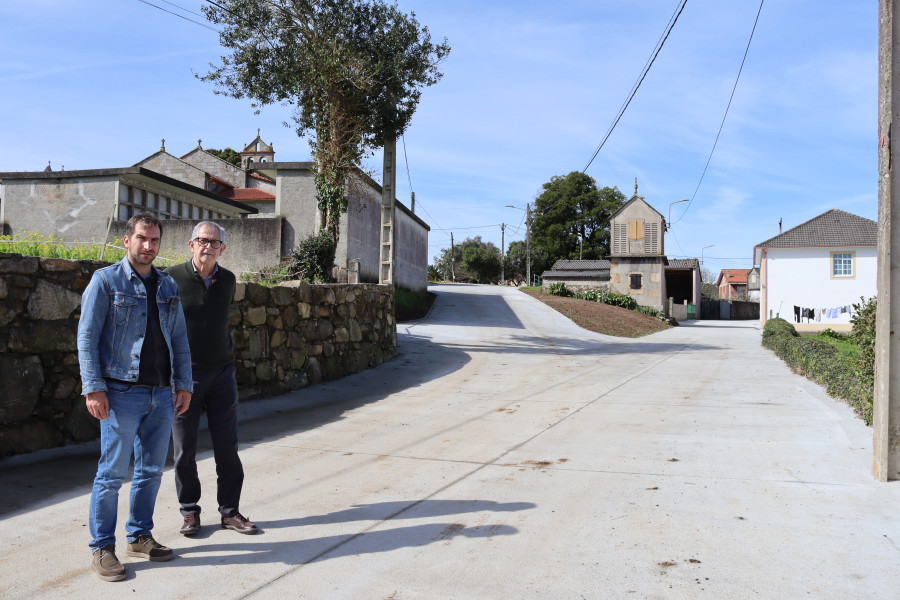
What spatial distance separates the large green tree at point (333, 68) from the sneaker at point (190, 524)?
474 inches

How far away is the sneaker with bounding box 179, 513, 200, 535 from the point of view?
3.90m

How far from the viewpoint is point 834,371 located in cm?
1008

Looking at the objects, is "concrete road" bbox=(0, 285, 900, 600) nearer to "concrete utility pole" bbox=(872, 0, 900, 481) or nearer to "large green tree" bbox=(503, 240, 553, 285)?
"concrete utility pole" bbox=(872, 0, 900, 481)

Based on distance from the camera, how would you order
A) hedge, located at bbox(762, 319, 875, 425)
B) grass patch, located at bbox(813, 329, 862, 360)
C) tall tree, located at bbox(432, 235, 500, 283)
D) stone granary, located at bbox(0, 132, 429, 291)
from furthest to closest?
tall tree, located at bbox(432, 235, 500, 283), stone granary, located at bbox(0, 132, 429, 291), grass patch, located at bbox(813, 329, 862, 360), hedge, located at bbox(762, 319, 875, 425)

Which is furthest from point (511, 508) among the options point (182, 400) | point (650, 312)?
point (650, 312)

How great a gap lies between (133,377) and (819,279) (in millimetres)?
36286

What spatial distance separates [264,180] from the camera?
3959 cm

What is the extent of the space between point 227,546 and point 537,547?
1801mm

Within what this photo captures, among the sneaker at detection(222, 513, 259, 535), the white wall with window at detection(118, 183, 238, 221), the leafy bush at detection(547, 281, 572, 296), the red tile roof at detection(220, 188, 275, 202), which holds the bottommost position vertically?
the sneaker at detection(222, 513, 259, 535)

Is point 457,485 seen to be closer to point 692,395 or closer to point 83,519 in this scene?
point 83,519

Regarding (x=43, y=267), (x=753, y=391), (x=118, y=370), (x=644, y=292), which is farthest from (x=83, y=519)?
(x=644, y=292)

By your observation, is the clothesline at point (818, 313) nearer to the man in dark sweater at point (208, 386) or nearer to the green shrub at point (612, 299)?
the green shrub at point (612, 299)

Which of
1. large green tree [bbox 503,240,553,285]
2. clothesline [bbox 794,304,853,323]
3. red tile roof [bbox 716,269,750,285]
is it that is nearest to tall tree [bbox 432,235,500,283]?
large green tree [bbox 503,240,553,285]

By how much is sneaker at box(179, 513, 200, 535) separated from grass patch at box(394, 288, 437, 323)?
17.4 meters
